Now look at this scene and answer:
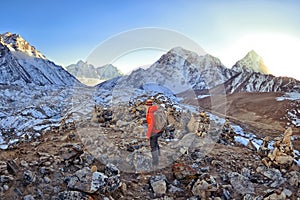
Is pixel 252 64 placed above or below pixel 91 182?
above

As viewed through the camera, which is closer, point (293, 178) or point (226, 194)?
point (226, 194)

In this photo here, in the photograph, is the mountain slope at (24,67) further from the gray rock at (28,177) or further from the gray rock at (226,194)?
the gray rock at (226,194)

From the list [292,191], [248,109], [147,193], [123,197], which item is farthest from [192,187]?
[248,109]

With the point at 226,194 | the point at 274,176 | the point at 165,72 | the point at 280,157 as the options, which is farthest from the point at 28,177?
the point at 165,72

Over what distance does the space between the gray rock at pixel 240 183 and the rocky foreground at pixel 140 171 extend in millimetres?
24

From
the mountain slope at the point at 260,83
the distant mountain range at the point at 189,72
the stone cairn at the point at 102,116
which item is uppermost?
the distant mountain range at the point at 189,72

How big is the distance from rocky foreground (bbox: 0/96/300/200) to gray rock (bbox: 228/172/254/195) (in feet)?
0.08

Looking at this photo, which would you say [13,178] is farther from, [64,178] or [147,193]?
[147,193]

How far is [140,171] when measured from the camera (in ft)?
24.4

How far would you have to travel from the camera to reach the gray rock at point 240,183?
6.99 m

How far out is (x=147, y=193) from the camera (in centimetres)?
652

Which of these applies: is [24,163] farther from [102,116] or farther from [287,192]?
[102,116]

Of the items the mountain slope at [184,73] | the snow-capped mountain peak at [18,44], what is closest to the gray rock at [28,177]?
the mountain slope at [184,73]

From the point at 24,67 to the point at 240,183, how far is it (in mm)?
121019
